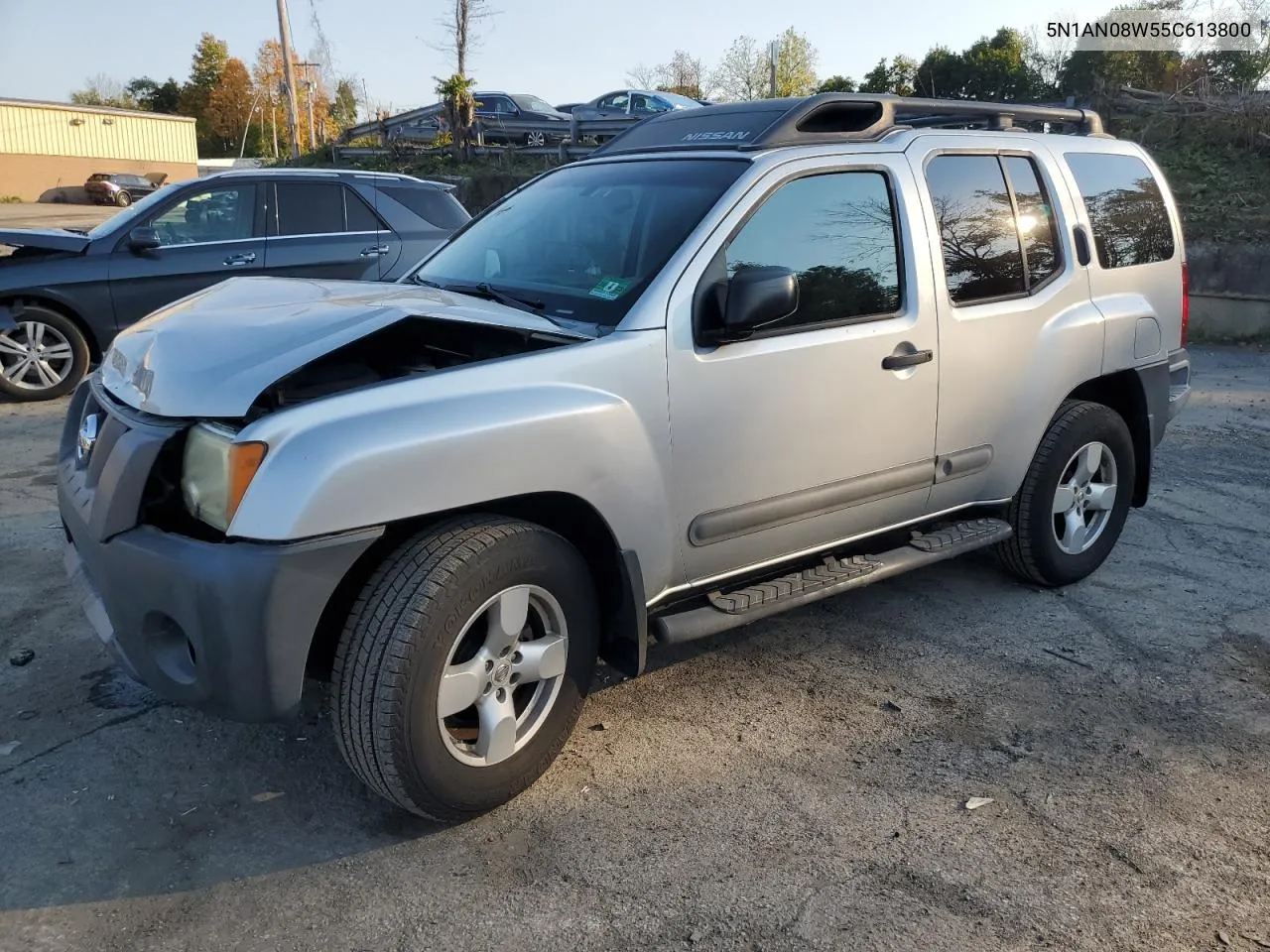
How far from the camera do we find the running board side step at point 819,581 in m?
3.28

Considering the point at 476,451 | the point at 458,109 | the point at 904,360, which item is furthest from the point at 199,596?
the point at 458,109

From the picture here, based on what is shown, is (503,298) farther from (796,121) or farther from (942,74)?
(942,74)

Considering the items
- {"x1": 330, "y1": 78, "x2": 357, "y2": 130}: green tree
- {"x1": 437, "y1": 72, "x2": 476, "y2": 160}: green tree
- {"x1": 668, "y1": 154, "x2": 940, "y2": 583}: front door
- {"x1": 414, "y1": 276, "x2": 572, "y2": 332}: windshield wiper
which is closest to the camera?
{"x1": 668, "y1": 154, "x2": 940, "y2": 583}: front door

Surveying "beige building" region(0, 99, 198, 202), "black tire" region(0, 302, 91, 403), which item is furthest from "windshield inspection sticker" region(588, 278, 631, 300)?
"beige building" region(0, 99, 198, 202)

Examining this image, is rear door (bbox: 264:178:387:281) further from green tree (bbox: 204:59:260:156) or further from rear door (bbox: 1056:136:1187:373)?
green tree (bbox: 204:59:260:156)

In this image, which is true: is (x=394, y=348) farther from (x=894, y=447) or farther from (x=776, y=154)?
(x=894, y=447)

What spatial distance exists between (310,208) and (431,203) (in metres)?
1.02

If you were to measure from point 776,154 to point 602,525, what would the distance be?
1.44m

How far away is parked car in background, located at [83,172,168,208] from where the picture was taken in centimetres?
3991

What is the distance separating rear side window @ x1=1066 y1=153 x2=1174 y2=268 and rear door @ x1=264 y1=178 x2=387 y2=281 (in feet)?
18.7

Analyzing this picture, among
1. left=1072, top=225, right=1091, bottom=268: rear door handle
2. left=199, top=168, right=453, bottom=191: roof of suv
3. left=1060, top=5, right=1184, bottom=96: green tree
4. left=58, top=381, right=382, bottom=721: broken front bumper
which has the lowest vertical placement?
left=58, top=381, right=382, bottom=721: broken front bumper

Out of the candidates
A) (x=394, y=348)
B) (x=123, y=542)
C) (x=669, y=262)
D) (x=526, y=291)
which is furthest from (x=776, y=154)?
(x=123, y=542)

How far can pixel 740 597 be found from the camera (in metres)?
3.41

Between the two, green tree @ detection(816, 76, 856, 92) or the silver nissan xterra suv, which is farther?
green tree @ detection(816, 76, 856, 92)
